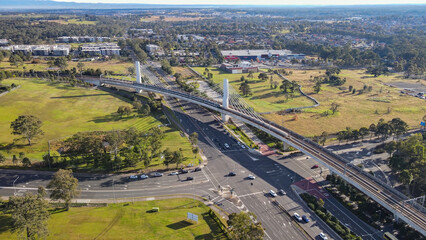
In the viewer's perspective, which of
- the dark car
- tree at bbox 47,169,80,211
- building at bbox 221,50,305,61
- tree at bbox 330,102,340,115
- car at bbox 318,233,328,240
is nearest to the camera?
car at bbox 318,233,328,240

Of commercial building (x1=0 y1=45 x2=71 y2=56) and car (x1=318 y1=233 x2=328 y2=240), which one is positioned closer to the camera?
car (x1=318 y1=233 x2=328 y2=240)

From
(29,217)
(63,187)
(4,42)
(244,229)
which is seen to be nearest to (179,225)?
(244,229)

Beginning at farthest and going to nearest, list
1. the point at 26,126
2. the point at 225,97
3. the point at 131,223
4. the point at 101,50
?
1. the point at 101,50
2. the point at 225,97
3. the point at 26,126
4. the point at 131,223

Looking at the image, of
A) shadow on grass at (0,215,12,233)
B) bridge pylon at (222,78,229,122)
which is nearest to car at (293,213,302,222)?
bridge pylon at (222,78,229,122)

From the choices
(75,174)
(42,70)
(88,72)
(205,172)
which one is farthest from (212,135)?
(42,70)

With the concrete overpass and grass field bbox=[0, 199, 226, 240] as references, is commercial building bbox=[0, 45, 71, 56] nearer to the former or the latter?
the concrete overpass

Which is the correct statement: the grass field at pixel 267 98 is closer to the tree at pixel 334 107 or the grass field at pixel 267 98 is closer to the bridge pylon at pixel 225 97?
the tree at pixel 334 107

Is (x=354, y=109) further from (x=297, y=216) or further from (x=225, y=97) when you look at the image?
(x=297, y=216)
